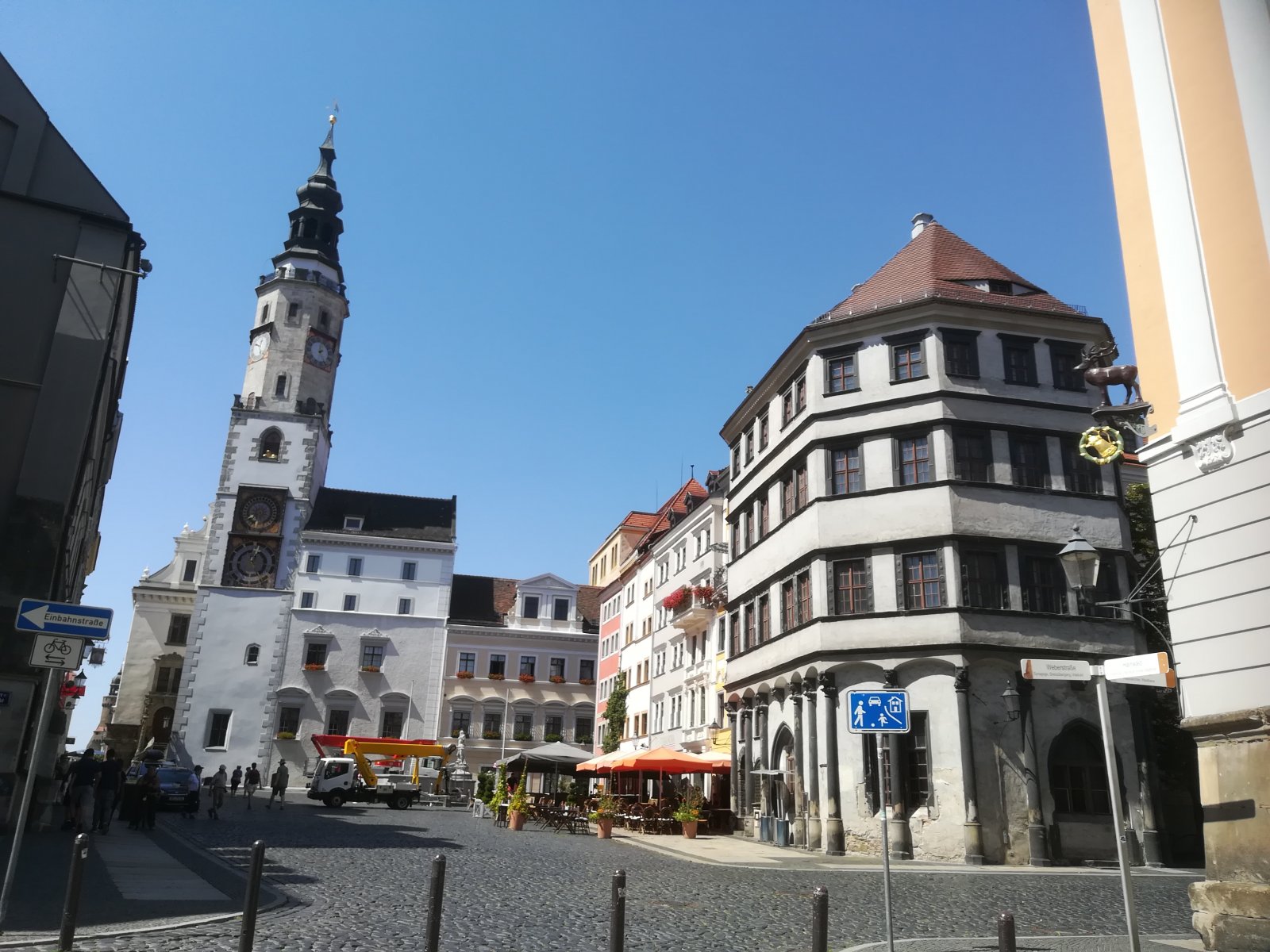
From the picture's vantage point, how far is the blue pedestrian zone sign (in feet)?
35.5

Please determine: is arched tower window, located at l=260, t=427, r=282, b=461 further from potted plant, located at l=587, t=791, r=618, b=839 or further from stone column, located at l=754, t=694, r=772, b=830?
stone column, located at l=754, t=694, r=772, b=830

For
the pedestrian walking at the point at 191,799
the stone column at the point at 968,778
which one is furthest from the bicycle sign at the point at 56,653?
the pedestrian walking at the point at 191,799

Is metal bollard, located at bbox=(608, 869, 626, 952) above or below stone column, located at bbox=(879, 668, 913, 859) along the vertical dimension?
below

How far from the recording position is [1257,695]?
1068 centimetres

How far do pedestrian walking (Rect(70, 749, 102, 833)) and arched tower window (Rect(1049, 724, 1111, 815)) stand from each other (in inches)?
893

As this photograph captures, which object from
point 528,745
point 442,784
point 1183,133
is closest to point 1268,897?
point 1183,133

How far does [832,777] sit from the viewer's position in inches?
1058

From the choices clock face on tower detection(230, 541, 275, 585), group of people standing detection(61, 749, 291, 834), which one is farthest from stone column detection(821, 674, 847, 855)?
clock face on tower detection(230, 541, 275, 585)

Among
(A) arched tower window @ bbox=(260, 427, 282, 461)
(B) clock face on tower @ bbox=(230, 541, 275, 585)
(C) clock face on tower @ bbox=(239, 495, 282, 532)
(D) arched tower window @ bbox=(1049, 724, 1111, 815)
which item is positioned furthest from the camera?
(A) arched tower window @ bbox=(260, 427, 282, 461)

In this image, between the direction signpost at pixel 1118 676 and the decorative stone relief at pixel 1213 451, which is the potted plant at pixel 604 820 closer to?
the direction signpost at pixel 1118 676

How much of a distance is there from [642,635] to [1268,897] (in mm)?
45850

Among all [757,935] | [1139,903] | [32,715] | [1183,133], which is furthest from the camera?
[32,715]

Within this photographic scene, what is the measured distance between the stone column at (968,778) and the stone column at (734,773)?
35.4ft

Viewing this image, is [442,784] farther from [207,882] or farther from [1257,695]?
[1257,695]
